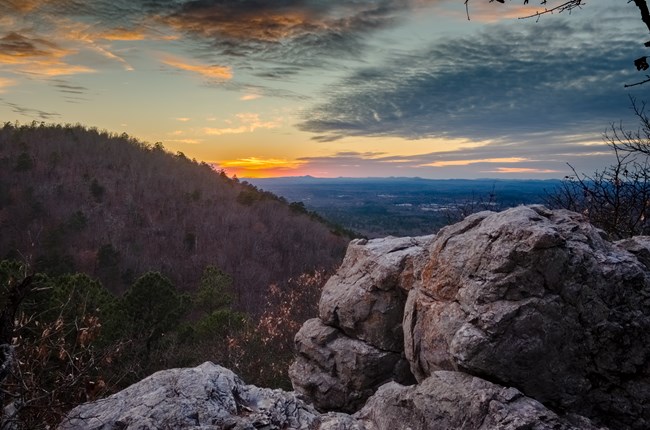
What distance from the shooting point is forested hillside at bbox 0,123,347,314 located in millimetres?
64125

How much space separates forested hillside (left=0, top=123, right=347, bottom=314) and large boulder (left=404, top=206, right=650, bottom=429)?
4719cm

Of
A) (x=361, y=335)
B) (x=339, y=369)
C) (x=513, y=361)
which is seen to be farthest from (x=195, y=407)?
(x=361, y=335)

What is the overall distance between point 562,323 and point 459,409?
7.37ft

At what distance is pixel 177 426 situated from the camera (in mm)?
6422

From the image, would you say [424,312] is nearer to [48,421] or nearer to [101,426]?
[101,426]

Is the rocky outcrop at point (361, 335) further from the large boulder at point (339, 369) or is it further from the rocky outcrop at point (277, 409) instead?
the rocky outcrop at point (277, 409)

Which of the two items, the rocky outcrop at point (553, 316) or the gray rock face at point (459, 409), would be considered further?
the rocky outcrop at point (553, 316)

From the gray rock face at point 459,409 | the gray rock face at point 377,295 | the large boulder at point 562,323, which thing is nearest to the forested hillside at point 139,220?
the gray rock face at point 377,295

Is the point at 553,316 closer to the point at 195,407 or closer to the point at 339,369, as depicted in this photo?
the point at 195,407

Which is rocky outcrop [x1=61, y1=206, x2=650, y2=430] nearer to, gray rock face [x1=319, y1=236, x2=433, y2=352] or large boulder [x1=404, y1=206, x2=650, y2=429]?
large boulder [x1=404, y1=206, x2=650, y2=429]

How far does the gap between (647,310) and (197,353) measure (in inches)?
821

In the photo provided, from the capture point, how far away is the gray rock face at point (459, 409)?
6.43 m

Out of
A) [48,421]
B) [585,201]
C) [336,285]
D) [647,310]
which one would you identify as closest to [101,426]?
[48,421]

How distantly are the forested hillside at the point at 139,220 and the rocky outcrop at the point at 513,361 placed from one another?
46657 mm
